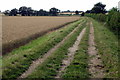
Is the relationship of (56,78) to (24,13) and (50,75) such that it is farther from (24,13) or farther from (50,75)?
(24,13)

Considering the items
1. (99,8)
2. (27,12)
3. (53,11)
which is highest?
(53,11)

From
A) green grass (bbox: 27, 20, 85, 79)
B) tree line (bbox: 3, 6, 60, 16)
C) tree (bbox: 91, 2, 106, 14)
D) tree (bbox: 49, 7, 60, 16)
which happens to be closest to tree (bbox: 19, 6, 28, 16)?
tree line (bbox: 3, 6, 60, 16)

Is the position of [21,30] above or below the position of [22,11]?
below

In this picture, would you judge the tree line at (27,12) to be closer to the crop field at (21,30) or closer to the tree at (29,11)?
the tree at (29,11)

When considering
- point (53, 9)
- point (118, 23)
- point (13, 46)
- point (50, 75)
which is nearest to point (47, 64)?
point (50, 75)

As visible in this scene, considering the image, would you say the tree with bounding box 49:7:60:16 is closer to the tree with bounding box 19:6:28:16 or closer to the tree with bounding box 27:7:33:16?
the tree with bounding box 27:7:33:16

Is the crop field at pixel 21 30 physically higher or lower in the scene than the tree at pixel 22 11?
lower

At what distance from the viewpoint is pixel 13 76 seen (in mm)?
8922

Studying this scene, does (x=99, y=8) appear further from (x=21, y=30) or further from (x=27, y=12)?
(x=21, y=30)

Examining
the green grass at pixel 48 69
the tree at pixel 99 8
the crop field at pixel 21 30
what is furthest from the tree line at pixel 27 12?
the green grass at pixel 48 69

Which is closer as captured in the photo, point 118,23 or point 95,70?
point 95,70

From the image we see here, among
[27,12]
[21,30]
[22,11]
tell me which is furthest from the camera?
[27,12]

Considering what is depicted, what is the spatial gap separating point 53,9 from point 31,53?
554 ft

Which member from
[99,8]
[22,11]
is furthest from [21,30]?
[99,8]
